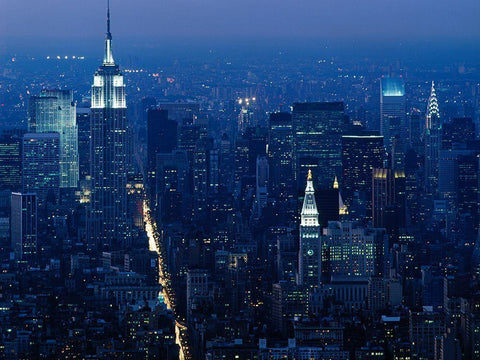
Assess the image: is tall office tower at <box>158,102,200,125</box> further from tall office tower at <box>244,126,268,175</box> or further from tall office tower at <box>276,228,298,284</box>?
tall office tower at <box>276,228,298,284</box>

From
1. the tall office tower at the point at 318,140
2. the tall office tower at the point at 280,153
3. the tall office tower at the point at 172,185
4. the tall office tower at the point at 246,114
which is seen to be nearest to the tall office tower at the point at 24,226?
the tall office tower at the point at 172,185

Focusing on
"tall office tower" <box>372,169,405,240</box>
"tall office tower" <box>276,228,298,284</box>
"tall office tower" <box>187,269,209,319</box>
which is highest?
"tall office tower" <box>372,169,405,240</box>

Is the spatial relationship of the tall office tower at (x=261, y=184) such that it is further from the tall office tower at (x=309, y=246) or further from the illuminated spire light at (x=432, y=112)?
the illuminated spire light at (x=432, y=112)

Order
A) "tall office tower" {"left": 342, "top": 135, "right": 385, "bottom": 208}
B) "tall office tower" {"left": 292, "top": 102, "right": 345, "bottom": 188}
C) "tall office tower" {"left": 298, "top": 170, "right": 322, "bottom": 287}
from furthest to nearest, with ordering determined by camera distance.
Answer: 1. "tall office tower" {"left": 342, "top": 135, "right": 385, "bottom": 208}
2. "tall office tower" {"left": 292, "top": 102, "right": 345, "bottom": 188}
3. "tall office tower" {"left": 298, "top": 170, "right": 322, "bottom": 287}

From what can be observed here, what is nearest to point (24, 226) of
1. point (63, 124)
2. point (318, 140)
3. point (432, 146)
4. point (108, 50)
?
point (108, 50)

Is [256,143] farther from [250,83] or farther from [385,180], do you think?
[250,83]

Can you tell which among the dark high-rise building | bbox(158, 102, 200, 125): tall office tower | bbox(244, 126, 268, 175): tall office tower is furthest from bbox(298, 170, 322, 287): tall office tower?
bbox(244, 126, 268, 175): tall office tower
